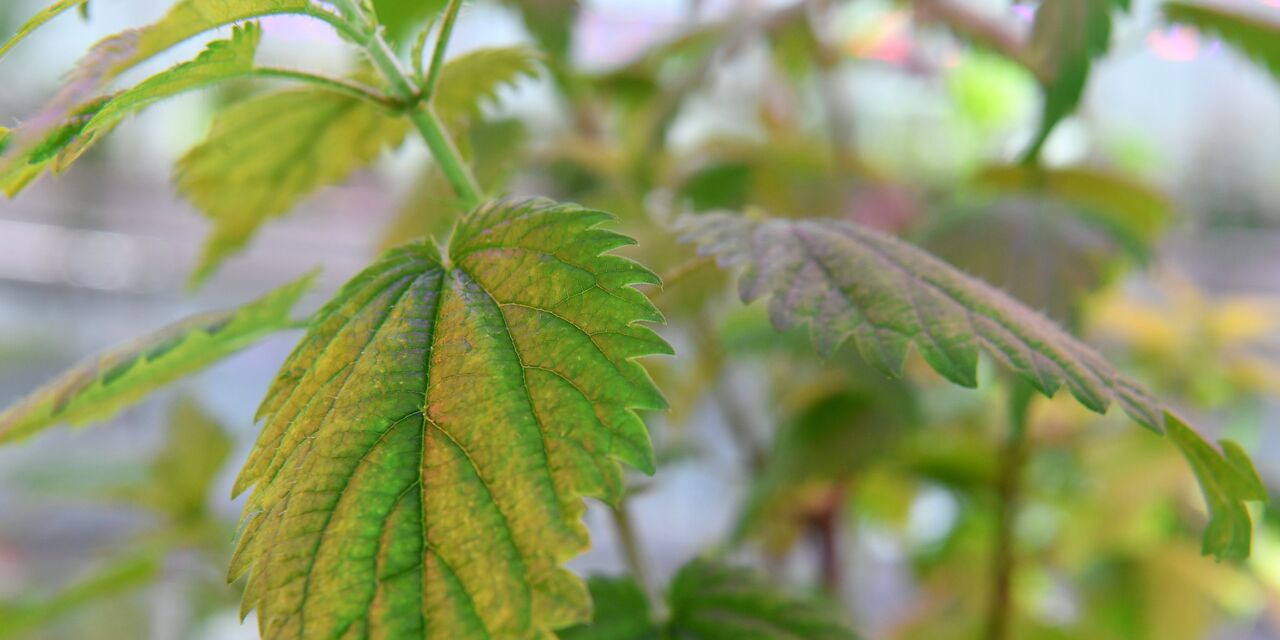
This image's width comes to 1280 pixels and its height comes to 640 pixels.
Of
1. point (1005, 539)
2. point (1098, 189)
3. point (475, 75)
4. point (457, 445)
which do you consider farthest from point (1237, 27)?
point (457, 445)

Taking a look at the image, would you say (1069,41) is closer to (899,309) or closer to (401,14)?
(899,309)

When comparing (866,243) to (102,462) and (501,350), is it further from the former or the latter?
(102,462)

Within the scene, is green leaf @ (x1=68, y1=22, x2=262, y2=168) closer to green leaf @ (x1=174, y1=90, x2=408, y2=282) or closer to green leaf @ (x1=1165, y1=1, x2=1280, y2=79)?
green leaf @ (x1=174, y1=90, x2=408, y2=282)

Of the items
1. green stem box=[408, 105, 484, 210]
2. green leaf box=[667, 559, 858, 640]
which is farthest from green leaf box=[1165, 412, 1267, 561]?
green stem box=[408, 105, 484, 210]

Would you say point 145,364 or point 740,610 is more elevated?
point 145,364

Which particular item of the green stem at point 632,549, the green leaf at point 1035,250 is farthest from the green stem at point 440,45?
the green leaf at point 1035,250

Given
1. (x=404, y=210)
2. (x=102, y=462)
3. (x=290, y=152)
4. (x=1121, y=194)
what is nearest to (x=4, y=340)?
(x=102, y=462)

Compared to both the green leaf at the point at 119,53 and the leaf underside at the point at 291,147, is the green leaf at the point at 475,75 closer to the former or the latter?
the leaf underside at the point at 291,147
